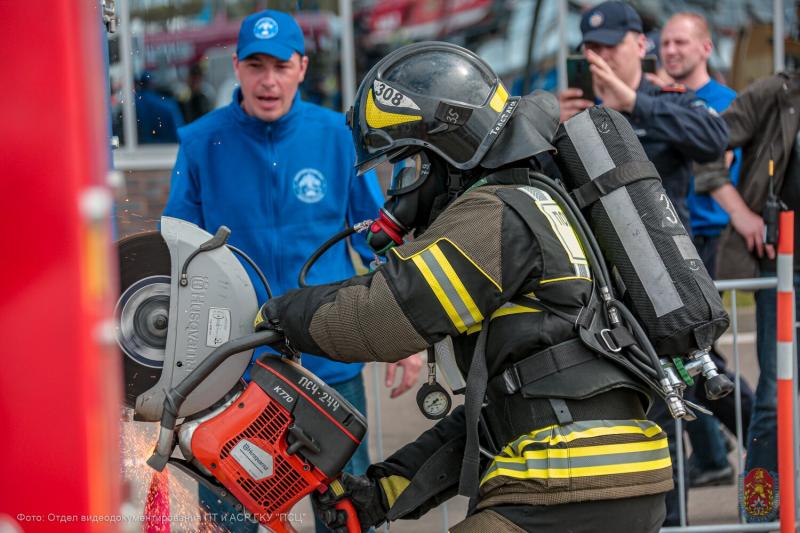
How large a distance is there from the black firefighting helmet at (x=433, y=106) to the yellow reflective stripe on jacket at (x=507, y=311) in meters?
0.36

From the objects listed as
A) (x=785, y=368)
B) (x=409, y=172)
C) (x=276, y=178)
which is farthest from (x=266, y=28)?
(x=785, y=368)

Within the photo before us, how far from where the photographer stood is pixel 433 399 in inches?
112

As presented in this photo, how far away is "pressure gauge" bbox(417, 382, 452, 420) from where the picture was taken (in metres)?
2.84

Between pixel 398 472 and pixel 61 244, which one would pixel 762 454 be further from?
pixel 61 244

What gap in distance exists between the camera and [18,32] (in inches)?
54.2

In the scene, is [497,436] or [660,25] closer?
[497,436]

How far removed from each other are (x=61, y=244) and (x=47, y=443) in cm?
24

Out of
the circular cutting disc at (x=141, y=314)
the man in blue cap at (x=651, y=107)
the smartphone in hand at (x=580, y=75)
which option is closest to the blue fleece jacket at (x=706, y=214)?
the man in blue cap at (x=651, y=107)

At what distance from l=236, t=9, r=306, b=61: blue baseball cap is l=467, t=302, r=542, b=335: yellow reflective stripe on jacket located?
172 centimetres

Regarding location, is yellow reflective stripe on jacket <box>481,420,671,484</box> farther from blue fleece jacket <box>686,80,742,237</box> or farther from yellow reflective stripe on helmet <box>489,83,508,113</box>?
blue fleece jacket <box>686,80,742,237</box>

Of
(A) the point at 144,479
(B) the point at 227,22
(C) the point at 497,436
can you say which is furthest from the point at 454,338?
(B) the point at 227,22

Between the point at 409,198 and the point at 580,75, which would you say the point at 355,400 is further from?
the point at 580,75

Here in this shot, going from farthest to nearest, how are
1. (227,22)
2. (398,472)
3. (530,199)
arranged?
(227,22)
(398,472)
(530,199)

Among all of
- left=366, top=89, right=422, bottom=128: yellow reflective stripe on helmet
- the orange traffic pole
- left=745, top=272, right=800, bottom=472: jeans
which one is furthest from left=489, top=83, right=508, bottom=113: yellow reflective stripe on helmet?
left=745, top=272, right=800, bottom=472: jeans
